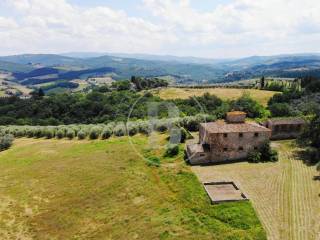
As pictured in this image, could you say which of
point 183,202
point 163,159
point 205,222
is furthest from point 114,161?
point 205,222

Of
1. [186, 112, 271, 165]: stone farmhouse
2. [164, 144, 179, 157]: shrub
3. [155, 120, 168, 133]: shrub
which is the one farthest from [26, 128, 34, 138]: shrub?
[186, 112, 271, 165]: stone farmhouse

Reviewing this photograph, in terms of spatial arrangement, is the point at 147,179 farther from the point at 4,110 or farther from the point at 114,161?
the point at 4,110

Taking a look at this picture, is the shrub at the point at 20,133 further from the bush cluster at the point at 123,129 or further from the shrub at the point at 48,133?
the shrub at the point at 48,133

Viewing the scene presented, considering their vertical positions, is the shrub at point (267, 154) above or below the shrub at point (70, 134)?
above

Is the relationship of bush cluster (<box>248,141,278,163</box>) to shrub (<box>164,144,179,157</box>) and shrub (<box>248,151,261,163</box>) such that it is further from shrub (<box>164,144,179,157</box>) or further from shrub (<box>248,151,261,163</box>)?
shrub (<box>164,144,179,157</box>)

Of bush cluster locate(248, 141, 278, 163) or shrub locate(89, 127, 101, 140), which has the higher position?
bush cluster locate(248, 141, 278, 163)

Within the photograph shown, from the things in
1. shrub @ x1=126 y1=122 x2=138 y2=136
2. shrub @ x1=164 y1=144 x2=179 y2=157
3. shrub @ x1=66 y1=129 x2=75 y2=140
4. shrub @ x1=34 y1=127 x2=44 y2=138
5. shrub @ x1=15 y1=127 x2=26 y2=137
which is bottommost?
shrub @ x1=15 y1=127 x2=26 y2=137
